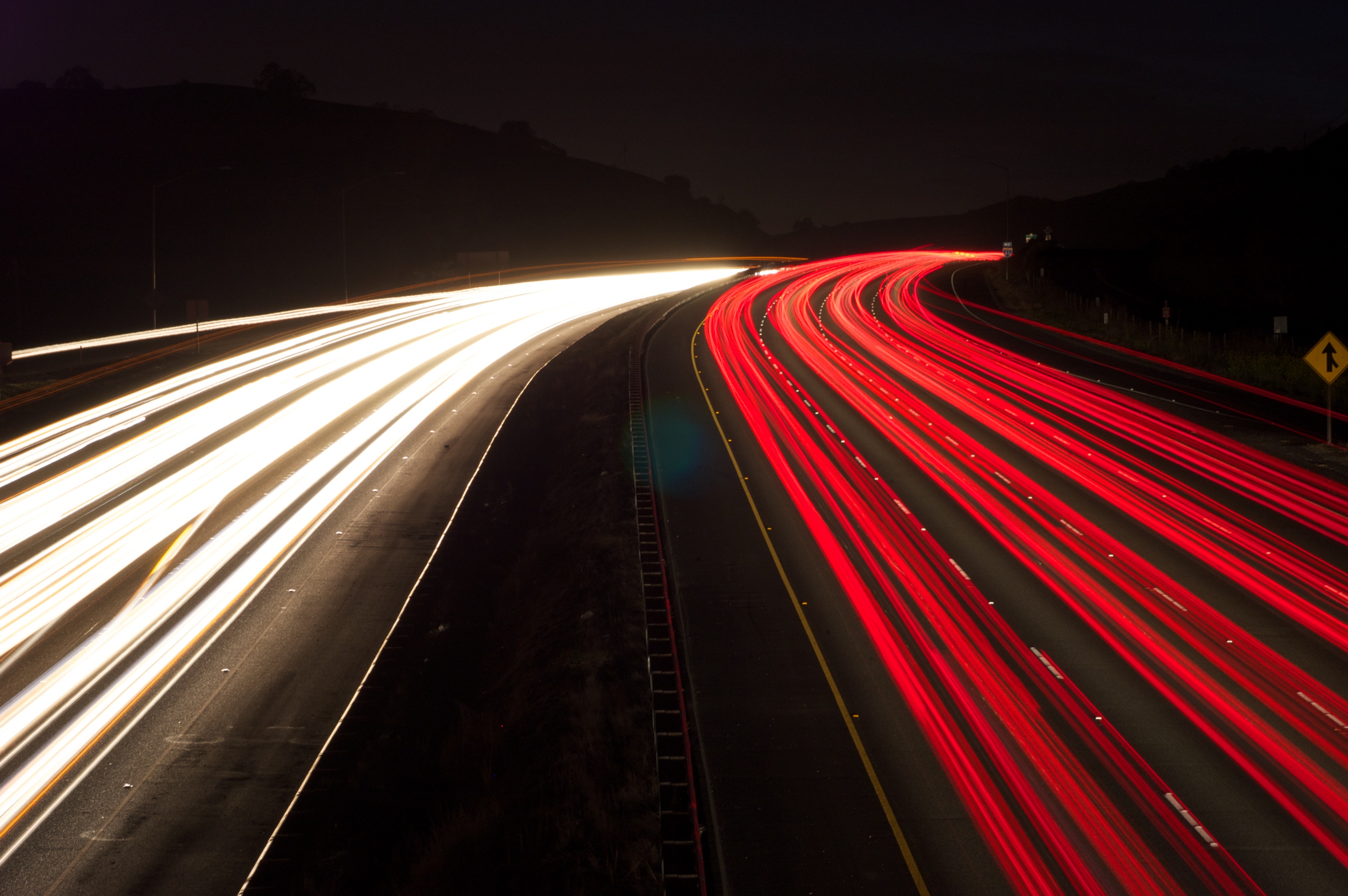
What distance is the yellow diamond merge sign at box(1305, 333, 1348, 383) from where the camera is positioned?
25094 mm

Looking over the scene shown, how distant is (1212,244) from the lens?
93.1m

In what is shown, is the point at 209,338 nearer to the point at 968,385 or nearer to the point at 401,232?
the point at 968,385

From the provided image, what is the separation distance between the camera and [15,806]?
11.5m

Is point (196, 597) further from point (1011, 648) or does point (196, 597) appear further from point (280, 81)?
point (280, 81)

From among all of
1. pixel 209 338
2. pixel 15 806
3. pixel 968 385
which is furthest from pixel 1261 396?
pixel 209 338

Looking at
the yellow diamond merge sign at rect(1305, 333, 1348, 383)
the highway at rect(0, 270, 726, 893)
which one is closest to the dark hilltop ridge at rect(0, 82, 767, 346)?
the highway at rect(0, 270, 726, 893)

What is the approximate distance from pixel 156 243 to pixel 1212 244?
3439 inches

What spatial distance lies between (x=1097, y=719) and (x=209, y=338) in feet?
133

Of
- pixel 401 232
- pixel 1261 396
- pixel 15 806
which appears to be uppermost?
pixel 401 232

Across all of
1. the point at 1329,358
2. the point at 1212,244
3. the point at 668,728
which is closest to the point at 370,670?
the point at 668,728

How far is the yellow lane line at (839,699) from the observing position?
1031 cm

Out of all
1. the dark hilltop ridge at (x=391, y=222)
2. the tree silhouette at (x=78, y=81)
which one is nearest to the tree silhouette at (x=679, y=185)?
the dark hilltop ridge at (x=391, y=222)

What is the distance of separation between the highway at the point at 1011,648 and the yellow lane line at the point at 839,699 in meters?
0.04

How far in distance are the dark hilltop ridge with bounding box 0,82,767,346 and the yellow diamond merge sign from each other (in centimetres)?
5612
